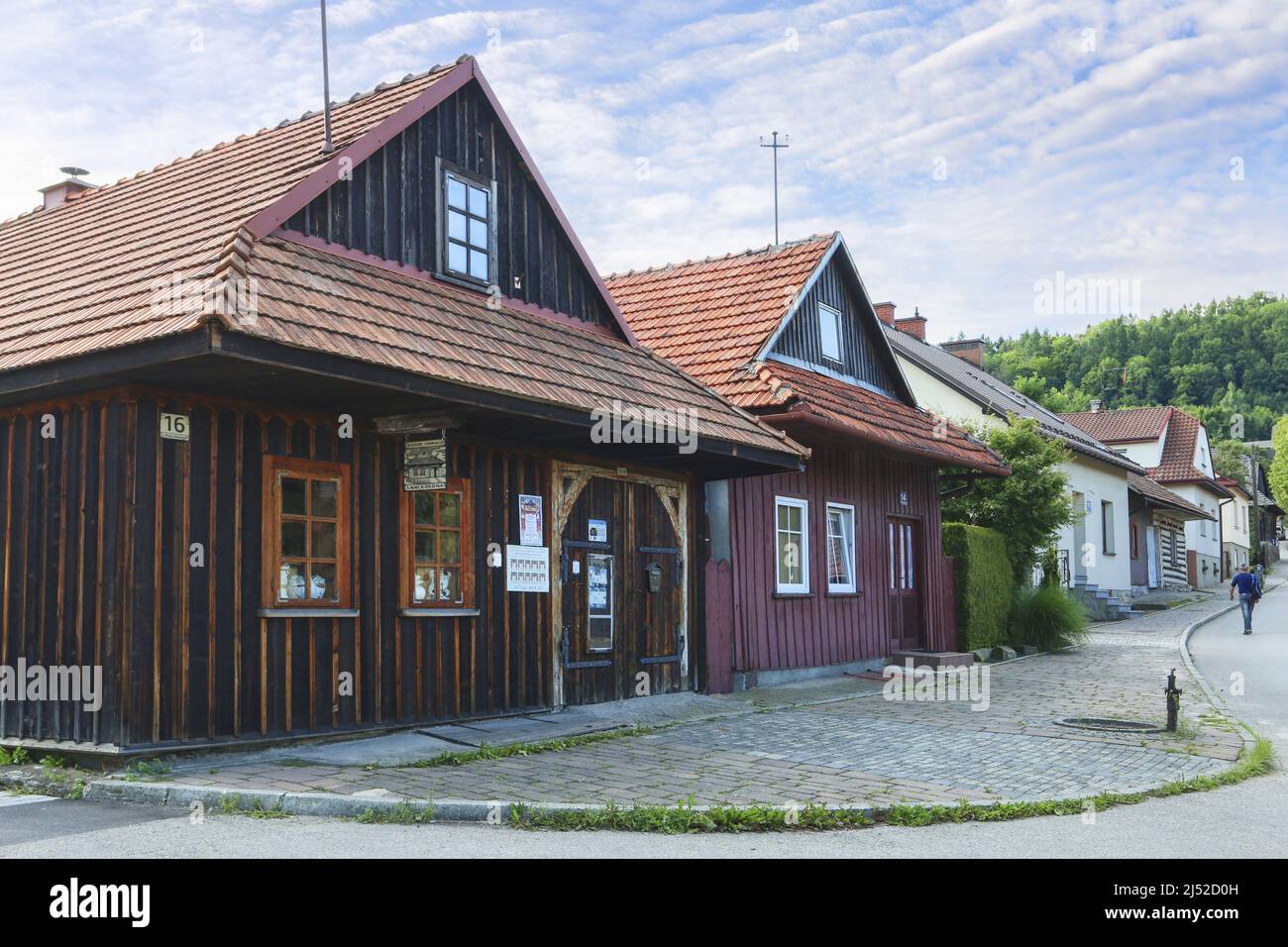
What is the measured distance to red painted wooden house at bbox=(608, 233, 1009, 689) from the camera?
16062 millimetres

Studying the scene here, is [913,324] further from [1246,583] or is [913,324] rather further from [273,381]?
[273,381]

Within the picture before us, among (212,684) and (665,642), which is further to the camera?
(665,642)

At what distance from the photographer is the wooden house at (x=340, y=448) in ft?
29.8

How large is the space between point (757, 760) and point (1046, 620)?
15.1m

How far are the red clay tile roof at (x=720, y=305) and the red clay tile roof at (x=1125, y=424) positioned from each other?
42544 millimetres

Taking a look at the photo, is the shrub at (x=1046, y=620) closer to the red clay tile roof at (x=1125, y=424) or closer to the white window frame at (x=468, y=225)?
the white window frame at (x=468, y=225)

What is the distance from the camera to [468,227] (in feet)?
42.8

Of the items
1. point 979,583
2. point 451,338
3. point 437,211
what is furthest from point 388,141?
point 979,583

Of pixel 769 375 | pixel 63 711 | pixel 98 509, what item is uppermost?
pixel 769 375

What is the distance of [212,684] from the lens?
30.7 feet
